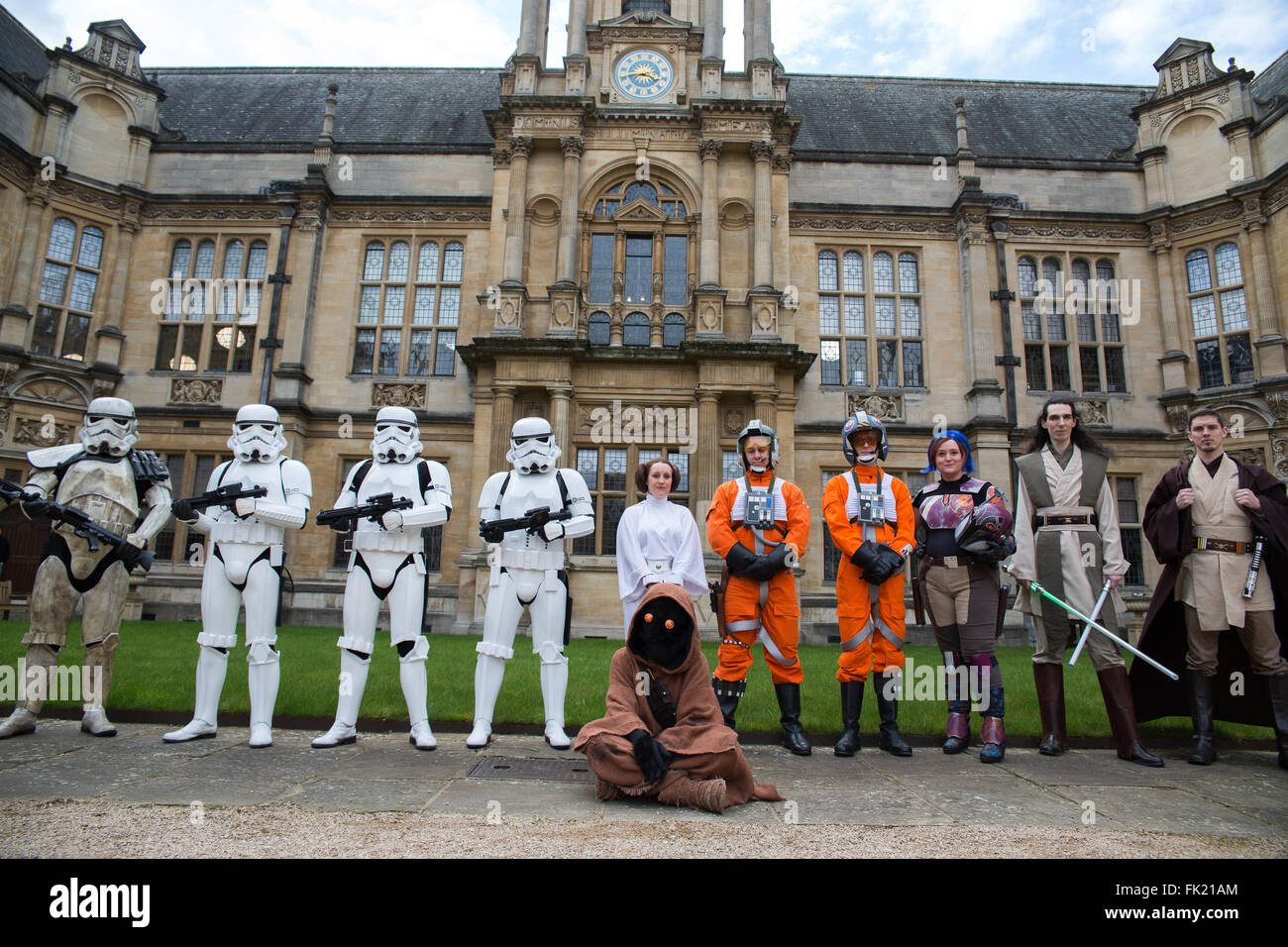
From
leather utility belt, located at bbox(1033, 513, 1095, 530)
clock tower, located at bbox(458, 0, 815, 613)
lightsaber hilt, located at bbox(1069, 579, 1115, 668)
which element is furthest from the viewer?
clock tower, located at bbox(458, 0, 815, 613)

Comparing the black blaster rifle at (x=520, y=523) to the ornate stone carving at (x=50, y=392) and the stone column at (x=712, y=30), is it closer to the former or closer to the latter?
the stone column at (x=712, y=30)

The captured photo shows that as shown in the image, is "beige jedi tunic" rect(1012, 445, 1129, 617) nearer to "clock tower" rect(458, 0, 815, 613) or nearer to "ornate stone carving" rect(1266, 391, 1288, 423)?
"clock tower" rect(458, 0, 815, 613)

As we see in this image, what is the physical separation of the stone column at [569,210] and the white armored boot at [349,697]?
1166 centimetres

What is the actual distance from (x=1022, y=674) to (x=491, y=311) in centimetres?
1299

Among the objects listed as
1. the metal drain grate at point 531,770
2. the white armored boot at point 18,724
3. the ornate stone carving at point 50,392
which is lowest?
the metal drain grate at point 531,770

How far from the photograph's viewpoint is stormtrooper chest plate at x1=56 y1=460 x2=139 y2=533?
19.2 feet

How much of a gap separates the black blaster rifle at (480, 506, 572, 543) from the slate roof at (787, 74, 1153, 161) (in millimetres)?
16835

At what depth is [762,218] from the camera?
16.3m

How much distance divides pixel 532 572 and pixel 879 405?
13.2 m

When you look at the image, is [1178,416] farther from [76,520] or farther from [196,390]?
[196,390]

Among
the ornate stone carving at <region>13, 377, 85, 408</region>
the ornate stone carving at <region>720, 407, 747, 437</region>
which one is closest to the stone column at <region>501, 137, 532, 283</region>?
the ornate stone carving at <region>720, 407, 747, 437</region>

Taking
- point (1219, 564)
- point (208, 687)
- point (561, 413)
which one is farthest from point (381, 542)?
point (561, 413)

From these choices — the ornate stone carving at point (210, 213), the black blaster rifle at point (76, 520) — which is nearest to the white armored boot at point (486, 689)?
the black blaster rifle at point (76, 520)

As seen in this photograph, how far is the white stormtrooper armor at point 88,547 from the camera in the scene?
5605 mm
